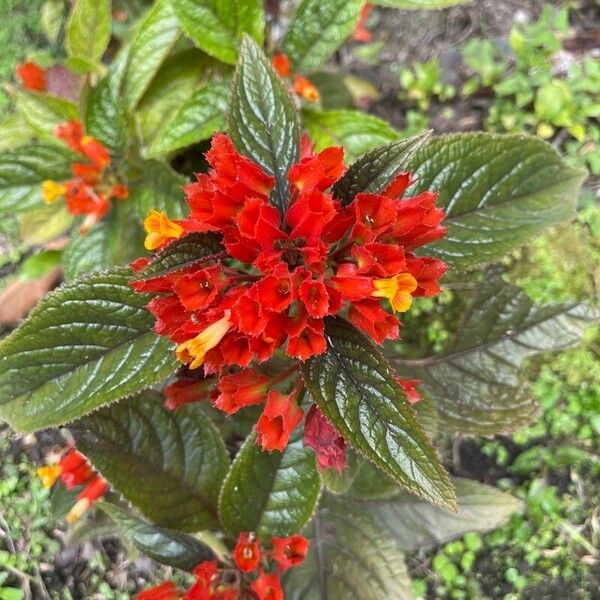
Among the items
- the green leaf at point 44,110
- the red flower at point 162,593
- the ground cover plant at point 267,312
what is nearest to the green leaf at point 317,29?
the ground cover plant at point 267,312

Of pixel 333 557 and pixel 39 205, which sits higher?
pixel 39 205

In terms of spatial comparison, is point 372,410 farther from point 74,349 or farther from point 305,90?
point 305,90

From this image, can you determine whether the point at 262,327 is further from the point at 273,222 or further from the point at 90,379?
the point at 90,379

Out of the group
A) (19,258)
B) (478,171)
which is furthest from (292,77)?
(19,258)

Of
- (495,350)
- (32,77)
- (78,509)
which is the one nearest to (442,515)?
(495,350)

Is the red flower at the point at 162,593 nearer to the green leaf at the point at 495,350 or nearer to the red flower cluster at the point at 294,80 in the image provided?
the green leaf at the point at 495,350

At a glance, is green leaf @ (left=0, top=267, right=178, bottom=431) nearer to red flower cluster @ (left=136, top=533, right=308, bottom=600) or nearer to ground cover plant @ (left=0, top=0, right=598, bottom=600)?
ground cover plant @ (left=0, top=0, right=598, bottom=600)
